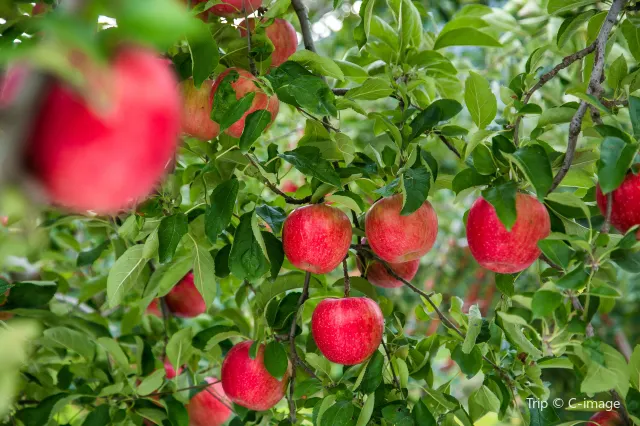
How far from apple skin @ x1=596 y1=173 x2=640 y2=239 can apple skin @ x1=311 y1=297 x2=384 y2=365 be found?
0.38 meters

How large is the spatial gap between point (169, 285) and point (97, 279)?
14.6 inches

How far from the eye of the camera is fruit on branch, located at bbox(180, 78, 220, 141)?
0.98 metres

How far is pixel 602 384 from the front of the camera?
757 mm

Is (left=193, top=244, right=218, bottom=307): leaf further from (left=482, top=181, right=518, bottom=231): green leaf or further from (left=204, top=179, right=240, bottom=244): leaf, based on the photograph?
(left=482, top=181, right=518, bottom=231): green leaf

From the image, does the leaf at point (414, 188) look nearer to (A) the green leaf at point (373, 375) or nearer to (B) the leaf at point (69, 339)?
(A) the green leaf at point (373, 375)

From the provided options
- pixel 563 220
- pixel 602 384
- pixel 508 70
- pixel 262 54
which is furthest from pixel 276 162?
pixel 508 70

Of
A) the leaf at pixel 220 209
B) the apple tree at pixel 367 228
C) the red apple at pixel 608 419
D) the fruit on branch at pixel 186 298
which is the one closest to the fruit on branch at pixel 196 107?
the apple tree at pixel 367 228

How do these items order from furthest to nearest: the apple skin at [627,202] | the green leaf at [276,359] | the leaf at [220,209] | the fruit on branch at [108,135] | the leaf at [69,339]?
the leaf at [69,339], the green leaf at [276,359], the leaf at [220,209], the apple skin at [627,202], the fruit on branch at [108,135]

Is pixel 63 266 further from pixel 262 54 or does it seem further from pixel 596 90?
pixel 596 90

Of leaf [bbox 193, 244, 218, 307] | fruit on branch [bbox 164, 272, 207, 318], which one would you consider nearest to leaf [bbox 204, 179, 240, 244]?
A: leaf [bbox 193, 244, 218, 307]

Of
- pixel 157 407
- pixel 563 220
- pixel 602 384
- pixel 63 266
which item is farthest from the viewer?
pixel 63 266

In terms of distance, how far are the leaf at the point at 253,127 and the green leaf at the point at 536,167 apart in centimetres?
30

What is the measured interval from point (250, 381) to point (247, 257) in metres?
0.24

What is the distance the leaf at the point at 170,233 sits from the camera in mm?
896
